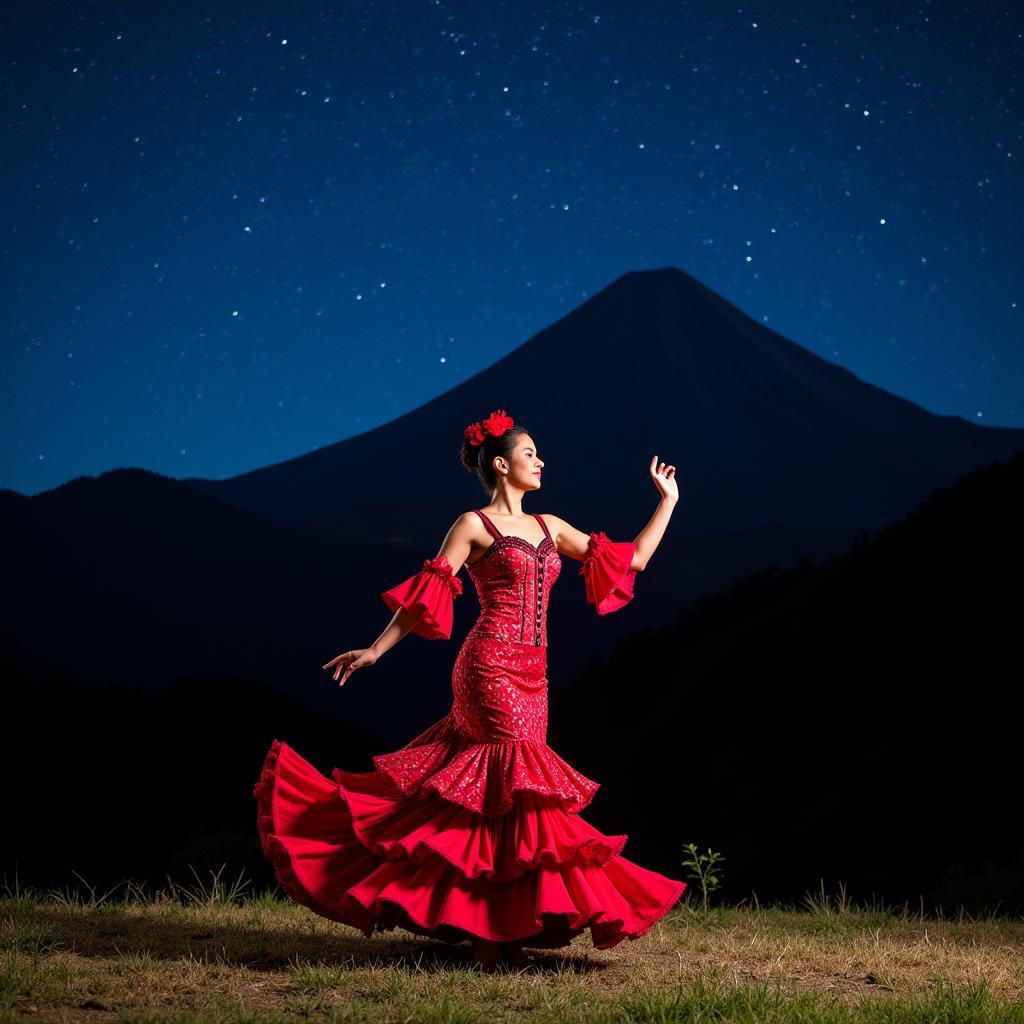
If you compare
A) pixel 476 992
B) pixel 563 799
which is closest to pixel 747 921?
pixel 563 799

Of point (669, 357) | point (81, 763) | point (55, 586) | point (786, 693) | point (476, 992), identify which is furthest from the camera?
point (669, 357)


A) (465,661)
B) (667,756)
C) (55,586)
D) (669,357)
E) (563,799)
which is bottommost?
(667,756)

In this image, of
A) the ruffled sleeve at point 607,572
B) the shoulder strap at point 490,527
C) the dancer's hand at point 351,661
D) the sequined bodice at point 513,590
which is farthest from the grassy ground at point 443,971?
the shoulder strap at point 490,527

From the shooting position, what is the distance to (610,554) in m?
5.54

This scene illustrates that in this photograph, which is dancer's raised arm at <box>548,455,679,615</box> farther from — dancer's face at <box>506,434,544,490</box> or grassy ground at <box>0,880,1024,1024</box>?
grassy ground at <box>0,880,1024,1024</box>

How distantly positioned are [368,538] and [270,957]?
3628 inches

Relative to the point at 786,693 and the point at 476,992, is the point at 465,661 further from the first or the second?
the point at 786,693

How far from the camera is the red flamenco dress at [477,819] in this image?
4.84 meters

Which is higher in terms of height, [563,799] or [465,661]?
[465,661]

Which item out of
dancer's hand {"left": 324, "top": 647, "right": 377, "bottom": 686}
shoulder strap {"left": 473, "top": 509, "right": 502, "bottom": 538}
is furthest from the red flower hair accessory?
dancer's hand {"left": 324, "top": 647, "right": 377, "bottom": 686}

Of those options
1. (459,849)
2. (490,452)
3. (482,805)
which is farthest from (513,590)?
(459,849)

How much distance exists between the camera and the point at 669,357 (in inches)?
4904

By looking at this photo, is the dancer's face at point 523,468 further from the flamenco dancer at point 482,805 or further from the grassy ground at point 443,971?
the grassy ground at point 443,971

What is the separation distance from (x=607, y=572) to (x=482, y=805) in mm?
1151
